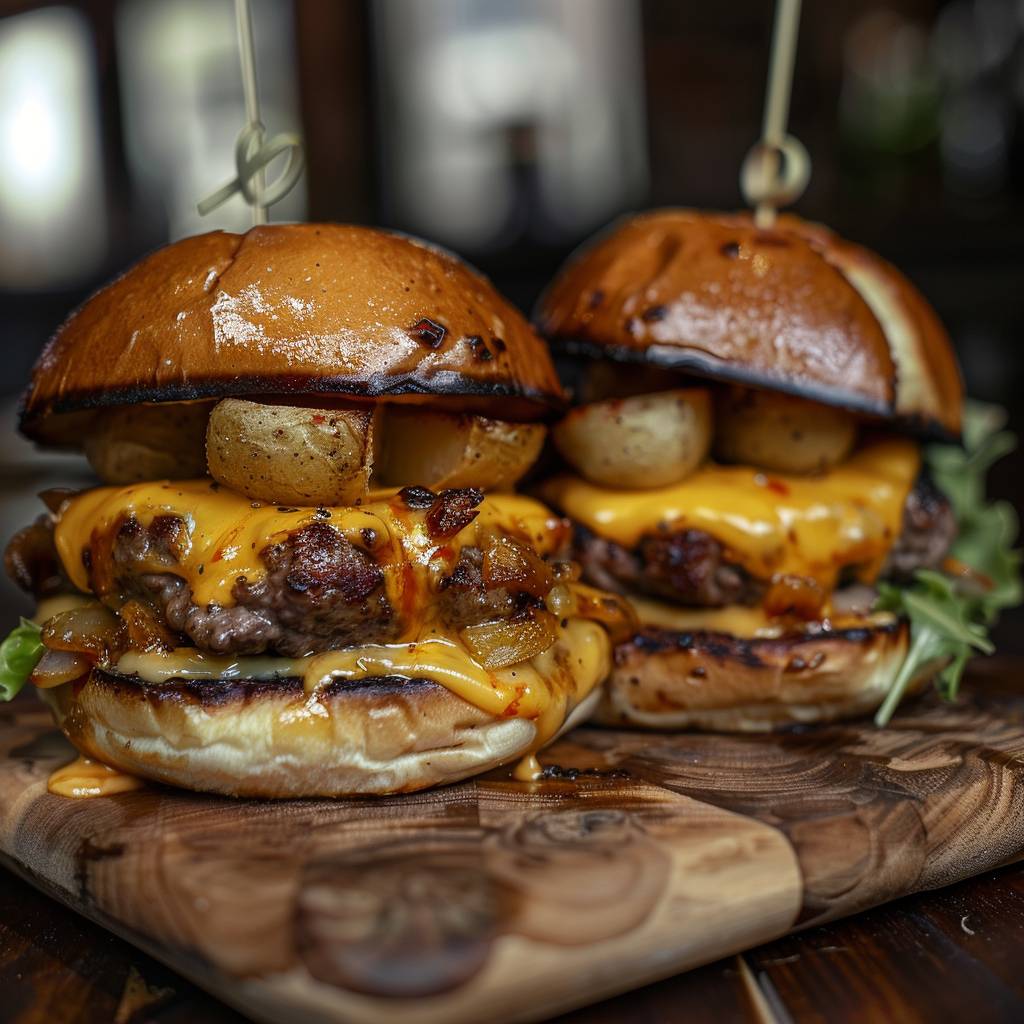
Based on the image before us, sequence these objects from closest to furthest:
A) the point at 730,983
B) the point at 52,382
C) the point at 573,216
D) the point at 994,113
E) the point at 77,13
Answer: the point at 730,983, the point at 52,382, the point at 994,113, the point at 573,216, the point at 77,13

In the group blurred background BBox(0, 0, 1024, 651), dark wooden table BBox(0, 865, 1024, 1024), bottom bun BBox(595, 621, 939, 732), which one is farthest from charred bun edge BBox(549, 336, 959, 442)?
blurred background BBox(0, 0, 1024, 651)

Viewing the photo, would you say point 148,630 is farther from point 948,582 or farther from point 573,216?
point 573,216

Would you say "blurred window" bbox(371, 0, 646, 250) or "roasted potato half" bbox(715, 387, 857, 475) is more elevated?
"blurred window" bbox(371, 0, 646, 250)

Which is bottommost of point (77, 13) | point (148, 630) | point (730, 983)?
point (730, 983)

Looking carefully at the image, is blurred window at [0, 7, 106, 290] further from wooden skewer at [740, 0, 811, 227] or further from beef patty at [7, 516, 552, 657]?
beef patty at [7, 516, 552, 657]

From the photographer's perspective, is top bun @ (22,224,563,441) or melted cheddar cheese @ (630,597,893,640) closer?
top bun @ (22,224,563,441)

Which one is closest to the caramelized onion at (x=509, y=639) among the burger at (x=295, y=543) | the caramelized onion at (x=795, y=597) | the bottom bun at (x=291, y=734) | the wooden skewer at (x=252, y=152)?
the burger at (x=295, y=543)

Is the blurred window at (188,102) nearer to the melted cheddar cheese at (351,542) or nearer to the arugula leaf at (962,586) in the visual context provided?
the arugula leaf at (962,586)

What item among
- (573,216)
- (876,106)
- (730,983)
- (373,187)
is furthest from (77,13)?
(730,983)
